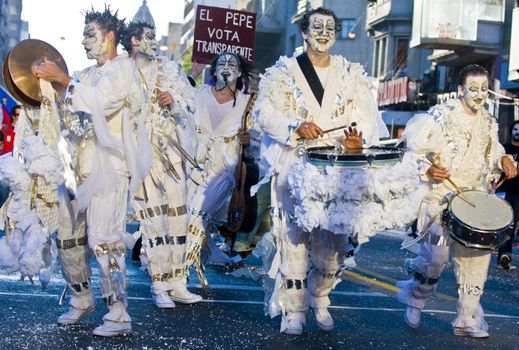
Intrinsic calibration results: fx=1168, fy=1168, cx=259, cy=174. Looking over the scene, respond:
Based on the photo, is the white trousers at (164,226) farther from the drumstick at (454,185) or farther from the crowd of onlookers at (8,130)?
the crowd of onlookers at (8,130)

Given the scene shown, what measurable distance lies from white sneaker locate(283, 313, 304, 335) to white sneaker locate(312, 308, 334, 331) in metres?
0.20

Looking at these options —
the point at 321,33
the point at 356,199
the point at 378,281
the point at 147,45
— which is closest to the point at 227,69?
the point at 147,45

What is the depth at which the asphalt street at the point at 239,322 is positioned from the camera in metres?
7.36

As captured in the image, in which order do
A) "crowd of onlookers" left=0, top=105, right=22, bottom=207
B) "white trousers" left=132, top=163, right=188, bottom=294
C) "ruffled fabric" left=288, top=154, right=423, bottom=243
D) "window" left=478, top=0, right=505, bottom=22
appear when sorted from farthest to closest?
"window" left=478, top=0, right=505, bottom=22, "crowd of onlookers" left=0, top=105, right=22, bottom=207, "white trousers" left=132, top=163, right=188, bottom=294, "ruffled fabric" left=288, top=154, right=423, bottom=243

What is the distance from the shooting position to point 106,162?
7.59 metres

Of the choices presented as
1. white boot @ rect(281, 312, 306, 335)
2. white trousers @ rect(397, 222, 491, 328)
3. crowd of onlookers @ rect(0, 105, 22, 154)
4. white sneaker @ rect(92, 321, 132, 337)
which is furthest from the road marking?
crowd of onlookers @ rect(0, 105, 22, 154)

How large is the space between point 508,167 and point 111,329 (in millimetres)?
3068

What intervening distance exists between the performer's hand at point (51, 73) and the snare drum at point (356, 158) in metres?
1.70

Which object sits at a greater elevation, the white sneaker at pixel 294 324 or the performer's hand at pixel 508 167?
the performer's hand at pixel 508 167

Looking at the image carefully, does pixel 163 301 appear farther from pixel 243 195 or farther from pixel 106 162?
pixel 243 195

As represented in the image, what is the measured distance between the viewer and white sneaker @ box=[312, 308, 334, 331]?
26.4ft

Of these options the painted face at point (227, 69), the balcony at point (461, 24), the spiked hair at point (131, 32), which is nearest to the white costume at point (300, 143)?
the spiked hair at point (131, 32)

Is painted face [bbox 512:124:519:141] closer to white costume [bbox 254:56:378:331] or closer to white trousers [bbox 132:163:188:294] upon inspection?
white trousers [bbox 132:163:188:294]

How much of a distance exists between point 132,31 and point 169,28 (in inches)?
6444
